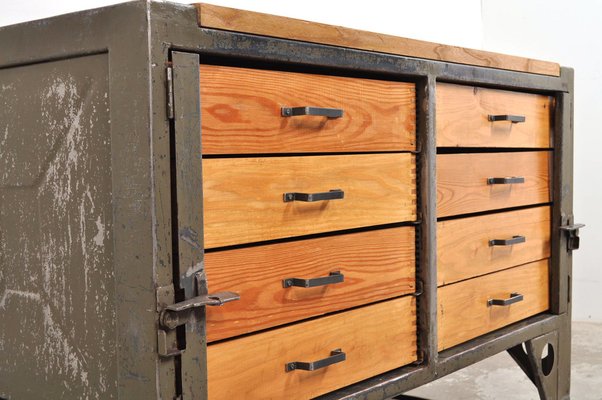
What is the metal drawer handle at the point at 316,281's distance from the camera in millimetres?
1780

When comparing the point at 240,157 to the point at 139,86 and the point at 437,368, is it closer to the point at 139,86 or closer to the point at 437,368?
the point at 139,86

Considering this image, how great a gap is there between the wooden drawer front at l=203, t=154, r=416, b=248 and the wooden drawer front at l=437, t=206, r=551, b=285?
215 mm

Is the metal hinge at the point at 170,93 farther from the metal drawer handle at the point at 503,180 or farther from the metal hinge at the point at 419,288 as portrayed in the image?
the metal drawer handle at the point at 503,180

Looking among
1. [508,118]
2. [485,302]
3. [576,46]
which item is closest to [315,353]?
[485,302]

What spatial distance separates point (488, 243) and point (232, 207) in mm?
1085

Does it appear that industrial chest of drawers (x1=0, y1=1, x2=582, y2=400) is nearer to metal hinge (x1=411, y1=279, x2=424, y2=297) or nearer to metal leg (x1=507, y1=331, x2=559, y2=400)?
metal hinge (x1=411, y1=279, x2=424, y2=297)

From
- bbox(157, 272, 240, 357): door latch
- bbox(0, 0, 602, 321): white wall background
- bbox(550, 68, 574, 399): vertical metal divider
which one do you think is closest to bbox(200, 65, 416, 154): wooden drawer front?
bbox(157, 272, 240, 357): door latch

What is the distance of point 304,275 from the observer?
5.98 ft

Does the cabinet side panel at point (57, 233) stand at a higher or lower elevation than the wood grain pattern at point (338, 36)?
lower

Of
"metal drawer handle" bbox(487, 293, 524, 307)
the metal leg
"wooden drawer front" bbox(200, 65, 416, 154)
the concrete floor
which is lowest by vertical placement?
the concrete floor

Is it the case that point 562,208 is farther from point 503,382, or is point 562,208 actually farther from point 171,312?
point 171,312

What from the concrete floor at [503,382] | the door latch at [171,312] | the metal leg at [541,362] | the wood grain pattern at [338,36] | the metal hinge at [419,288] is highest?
the wood grain pattern at [338,36]

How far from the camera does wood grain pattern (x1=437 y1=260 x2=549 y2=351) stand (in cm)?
229

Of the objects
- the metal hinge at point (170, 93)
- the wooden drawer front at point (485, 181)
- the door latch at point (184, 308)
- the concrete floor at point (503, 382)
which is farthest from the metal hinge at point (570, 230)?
the metal hinge at point (170, 93)
